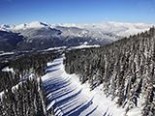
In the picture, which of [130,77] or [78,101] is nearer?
Result: [130,77]

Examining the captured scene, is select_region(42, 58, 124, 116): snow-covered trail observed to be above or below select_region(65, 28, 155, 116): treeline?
below

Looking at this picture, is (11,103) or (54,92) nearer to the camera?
(11,103)

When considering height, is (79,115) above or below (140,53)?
below

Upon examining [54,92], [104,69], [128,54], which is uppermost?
[128,54]

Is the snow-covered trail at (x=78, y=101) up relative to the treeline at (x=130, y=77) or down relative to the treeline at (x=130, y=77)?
down

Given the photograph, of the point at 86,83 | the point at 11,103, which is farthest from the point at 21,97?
the point at 86,83

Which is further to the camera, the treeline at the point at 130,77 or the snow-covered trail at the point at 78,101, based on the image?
the snow-covered trail at the point at 78,101

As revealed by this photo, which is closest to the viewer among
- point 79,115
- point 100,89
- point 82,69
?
point 79,115

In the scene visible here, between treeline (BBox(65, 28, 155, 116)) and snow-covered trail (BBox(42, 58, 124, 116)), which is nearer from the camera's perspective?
treeline (BBox(65, 28, 155, 116))

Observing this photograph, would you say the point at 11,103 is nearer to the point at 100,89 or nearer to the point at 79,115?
the point at 79,115

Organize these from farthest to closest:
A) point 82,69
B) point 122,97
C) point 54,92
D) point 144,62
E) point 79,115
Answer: point 82,69 < point 54,92 < point 144,62 < point 79,115 < point 122,97

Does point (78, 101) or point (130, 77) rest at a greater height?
point (130, 77)
